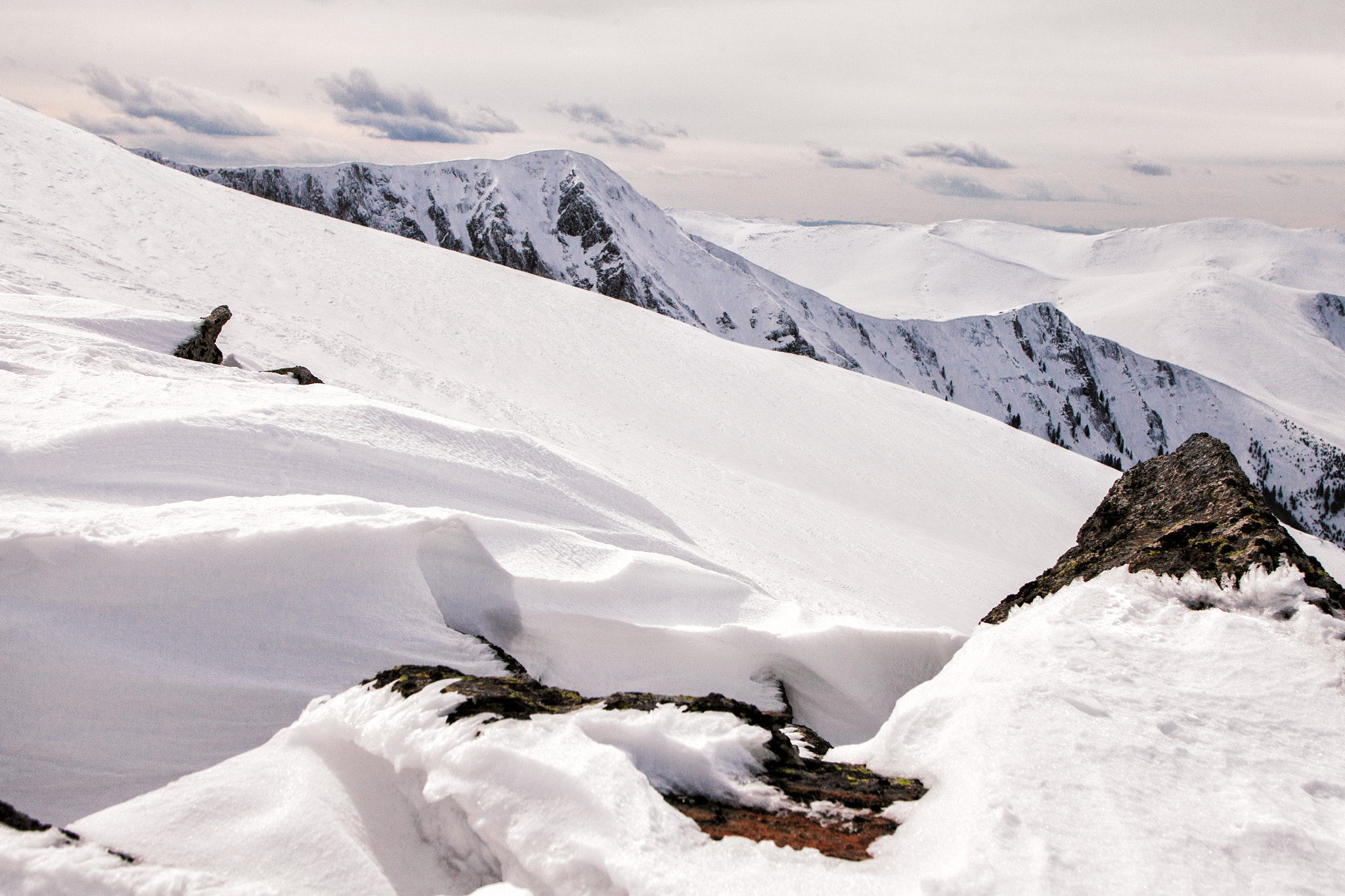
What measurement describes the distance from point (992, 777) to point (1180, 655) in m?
1.63

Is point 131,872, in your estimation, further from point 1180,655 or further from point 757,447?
point 757,447

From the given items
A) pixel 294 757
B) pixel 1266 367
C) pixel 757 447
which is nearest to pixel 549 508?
pixel 294 757

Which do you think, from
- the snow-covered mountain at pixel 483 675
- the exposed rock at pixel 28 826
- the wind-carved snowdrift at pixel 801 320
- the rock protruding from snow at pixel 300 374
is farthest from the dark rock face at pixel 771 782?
the wind-carved snowdrift at pixel 801 320

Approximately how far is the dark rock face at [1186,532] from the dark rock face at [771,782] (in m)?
2.24

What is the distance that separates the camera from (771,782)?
3.10 metres

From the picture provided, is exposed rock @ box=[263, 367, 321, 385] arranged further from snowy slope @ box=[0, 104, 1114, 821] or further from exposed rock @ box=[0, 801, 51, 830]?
exposed rock @ box=[0, 801, 51, 830]

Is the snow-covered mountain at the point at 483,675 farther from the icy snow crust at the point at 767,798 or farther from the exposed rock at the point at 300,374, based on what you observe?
the exposed rock at the point at 300,374

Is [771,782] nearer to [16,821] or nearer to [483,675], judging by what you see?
[483,675]

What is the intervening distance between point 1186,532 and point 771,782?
11.3 feet

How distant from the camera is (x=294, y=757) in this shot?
3.01 meters

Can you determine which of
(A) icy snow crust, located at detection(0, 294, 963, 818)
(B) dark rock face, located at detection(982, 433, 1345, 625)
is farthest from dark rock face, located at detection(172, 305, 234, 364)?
(B) dark rock face, located at detection(982, 433, 1345, 625)

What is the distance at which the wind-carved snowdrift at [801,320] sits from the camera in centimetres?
11381

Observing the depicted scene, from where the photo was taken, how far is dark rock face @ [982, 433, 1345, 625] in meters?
4.34

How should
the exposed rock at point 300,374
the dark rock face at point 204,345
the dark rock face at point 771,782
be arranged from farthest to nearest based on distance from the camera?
the dark rock face at point 204,345 → the exposed rock at point 300,374 → the dark rock face at point 771,782
